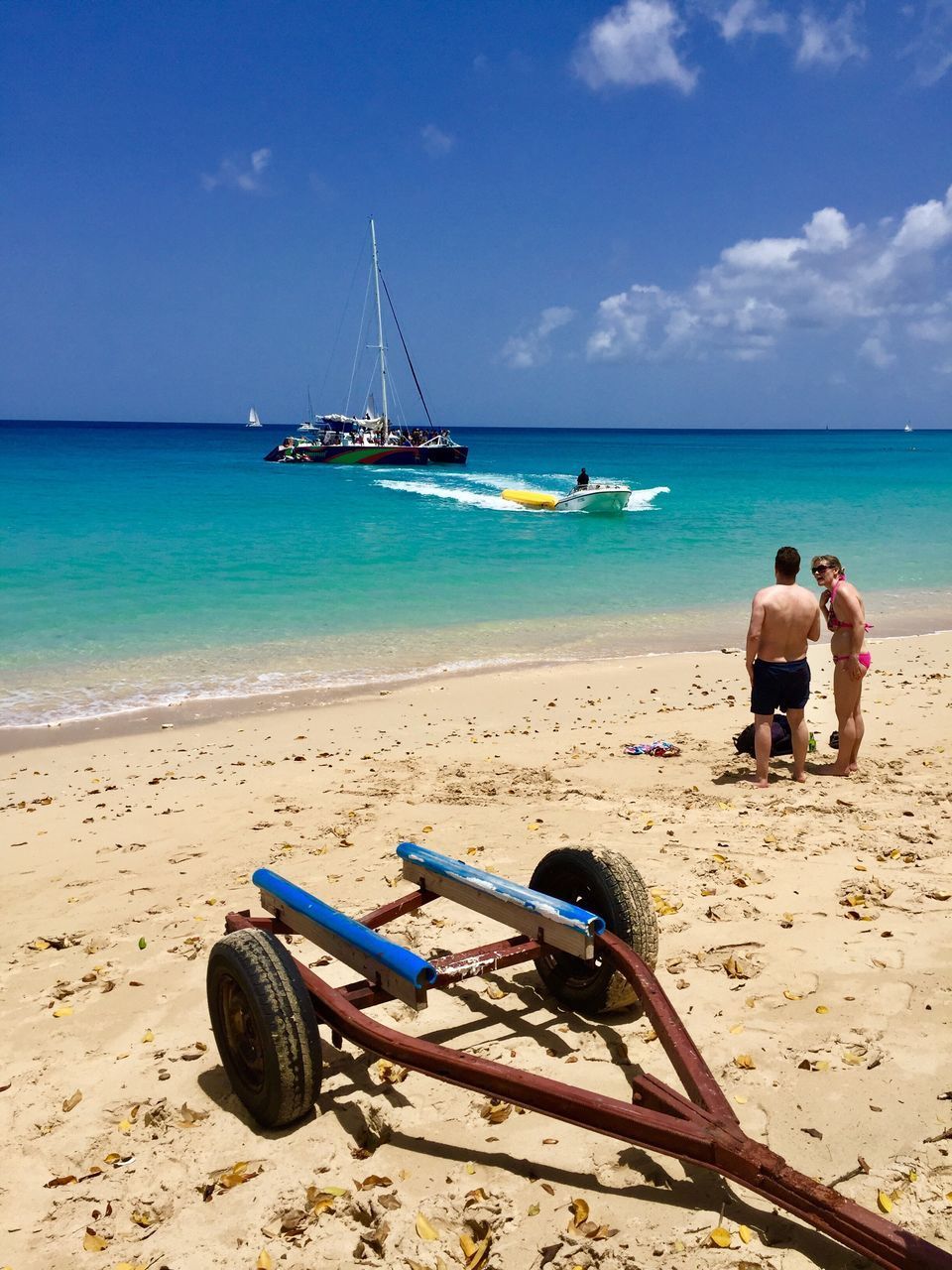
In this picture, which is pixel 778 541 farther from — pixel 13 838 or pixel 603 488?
pixel 13 838

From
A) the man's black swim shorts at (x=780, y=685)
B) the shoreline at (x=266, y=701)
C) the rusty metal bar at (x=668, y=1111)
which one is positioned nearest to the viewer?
the rusty metal bar at (x=668, y=1111)

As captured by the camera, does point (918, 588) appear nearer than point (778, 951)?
No

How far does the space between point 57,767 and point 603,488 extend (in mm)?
31853

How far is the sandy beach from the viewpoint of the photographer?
9.71 feet

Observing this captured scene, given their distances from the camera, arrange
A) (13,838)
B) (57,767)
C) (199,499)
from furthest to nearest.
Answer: (199,499) → (57,767) → (13,838)

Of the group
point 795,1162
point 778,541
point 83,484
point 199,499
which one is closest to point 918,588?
point 778,541

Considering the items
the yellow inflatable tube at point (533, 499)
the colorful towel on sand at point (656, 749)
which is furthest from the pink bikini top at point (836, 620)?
the yellow inflatable tube at point (533, 499)

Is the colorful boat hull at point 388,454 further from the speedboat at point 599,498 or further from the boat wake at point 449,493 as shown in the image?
the speedboat at point 599,498

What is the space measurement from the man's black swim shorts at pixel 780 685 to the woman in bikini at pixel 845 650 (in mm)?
356

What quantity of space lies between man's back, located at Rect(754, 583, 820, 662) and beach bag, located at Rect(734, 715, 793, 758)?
3.02 feet

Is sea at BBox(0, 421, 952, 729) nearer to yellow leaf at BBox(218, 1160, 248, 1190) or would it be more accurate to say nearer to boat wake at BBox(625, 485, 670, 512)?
boat wake at BBox(625, 485, 670, 512)

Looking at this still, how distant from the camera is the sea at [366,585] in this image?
43.4 ft

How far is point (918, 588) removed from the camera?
2098 centimetres

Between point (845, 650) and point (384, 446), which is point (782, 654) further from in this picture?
point (384, 446)
